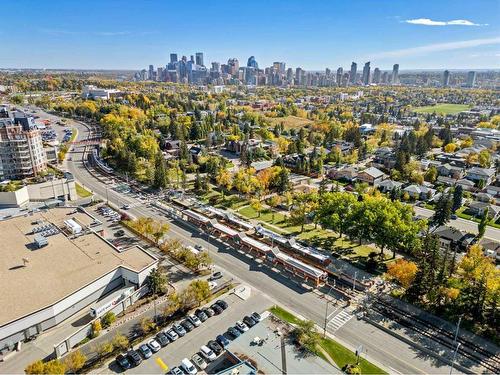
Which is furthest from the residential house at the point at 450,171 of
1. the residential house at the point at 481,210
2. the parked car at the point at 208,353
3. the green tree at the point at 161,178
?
the parked car at the point at 208,353

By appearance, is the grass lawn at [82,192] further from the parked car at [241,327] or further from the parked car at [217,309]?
the parked car at [241,327]

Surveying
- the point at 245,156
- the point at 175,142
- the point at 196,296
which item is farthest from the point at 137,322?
the point at 175,142

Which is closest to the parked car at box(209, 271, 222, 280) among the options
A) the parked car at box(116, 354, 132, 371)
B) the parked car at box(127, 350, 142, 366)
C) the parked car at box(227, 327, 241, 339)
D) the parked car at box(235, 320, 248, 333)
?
the parked car at box(235, 320, 248, 333)

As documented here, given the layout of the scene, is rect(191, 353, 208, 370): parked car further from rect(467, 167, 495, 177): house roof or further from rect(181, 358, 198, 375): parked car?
rect(467, 167, 495, 177): house roof

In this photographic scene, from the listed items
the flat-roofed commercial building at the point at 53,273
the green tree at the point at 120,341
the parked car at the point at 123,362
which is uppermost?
the flat-roofed commercial building at the point at 53,273

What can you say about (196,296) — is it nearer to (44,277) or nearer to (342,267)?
(44,277)

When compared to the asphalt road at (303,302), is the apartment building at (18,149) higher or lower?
higher

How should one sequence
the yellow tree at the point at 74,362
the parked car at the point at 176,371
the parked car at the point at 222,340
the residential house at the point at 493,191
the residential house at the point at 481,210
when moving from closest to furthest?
1. the yellow tree at the point at 74,362
2. the parked car at the point at 176,371
3. the parked car at the point at 222,340
4. the residential house at the point at 481,210
5. the residential house at the point at 493,191
